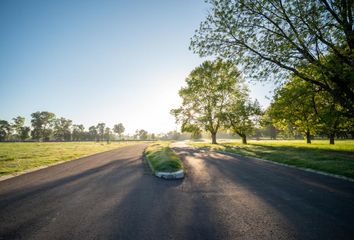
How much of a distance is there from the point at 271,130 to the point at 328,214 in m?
111

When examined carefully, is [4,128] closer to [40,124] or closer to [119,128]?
[40,124]

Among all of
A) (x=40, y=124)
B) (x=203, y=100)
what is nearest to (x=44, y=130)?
(x=40, y=124)

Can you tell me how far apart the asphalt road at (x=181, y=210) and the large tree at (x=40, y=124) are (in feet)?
450

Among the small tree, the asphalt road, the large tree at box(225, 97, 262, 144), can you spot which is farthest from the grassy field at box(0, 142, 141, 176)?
the small tree

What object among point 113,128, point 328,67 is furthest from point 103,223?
point 113,128

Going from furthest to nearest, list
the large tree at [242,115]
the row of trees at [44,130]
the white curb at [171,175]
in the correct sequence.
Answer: the row of trees at [44,130] < the large tree at [242,115] < the white curb at [171,175]

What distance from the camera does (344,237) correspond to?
3.80 m

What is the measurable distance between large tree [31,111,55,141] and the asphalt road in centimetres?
13727

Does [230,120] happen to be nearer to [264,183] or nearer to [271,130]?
[264,183]

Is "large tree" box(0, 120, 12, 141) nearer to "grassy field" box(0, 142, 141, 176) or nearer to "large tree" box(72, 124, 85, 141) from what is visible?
"large tree" box(72, 124, 85, 141)

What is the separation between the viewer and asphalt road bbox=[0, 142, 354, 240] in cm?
417

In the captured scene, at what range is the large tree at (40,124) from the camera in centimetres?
12000

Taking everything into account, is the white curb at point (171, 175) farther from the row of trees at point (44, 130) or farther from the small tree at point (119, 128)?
the small tree at point (119, 128)

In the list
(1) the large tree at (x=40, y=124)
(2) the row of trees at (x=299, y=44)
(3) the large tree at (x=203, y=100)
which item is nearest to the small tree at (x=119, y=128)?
(1) the large tree at (x=40, y=124)
